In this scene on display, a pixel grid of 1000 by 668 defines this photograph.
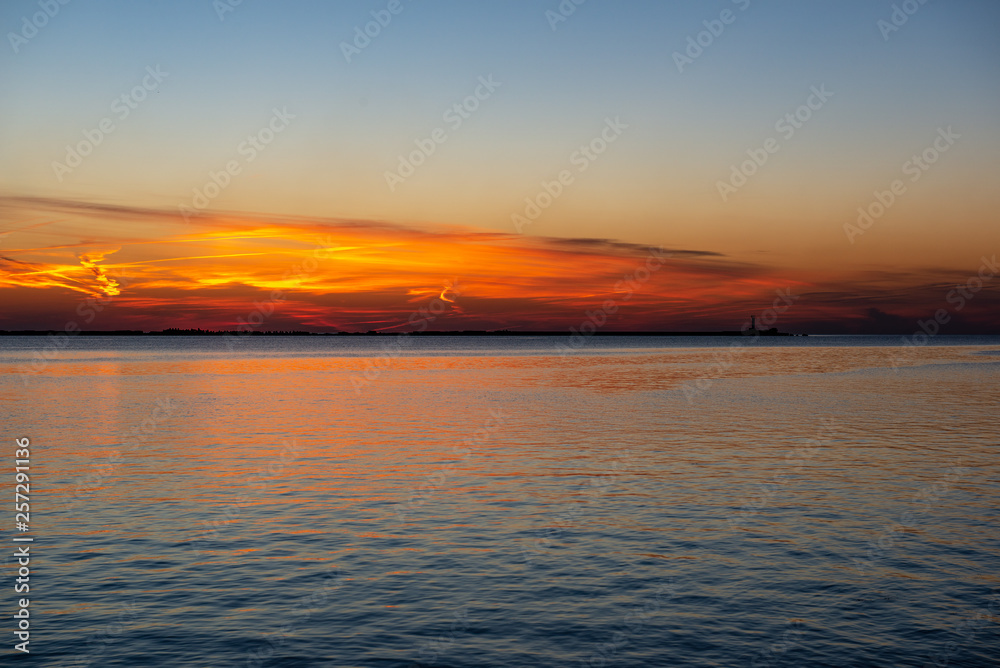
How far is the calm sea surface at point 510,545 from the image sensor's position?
14586 mm

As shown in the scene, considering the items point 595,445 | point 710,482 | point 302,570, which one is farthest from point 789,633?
point 595,445

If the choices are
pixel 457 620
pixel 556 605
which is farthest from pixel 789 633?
pixel 457 620

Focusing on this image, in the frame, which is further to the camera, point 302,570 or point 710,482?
point 710,482

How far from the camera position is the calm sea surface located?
14.6m

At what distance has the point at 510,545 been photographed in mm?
20797

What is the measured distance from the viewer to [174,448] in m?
38.4

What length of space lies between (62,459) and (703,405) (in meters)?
40.6

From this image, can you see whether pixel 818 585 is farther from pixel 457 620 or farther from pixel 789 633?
pixel 457 620

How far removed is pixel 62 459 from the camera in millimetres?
34438

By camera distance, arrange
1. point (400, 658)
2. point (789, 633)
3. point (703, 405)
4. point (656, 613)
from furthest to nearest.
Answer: point (703, 405) → point (656, 613) → point (789, 633) → point (400, 658)

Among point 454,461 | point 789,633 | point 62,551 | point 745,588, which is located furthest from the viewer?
point 454,461

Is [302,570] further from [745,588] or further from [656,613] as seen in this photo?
[745,588]

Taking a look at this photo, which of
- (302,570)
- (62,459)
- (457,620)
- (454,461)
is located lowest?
(457,620)

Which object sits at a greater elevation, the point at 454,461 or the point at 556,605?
the point at 454,461
